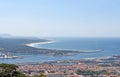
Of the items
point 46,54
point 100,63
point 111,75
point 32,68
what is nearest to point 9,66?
point 111,75

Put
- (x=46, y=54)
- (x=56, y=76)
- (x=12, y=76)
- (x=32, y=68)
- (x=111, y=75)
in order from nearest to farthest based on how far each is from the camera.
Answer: (x=12, y=76), (x=56, y=76), (x=111, y=75), (x=32, y=68), (x=46, y=54)

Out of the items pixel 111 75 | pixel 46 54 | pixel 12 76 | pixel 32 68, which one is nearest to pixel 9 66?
pixel 12 76

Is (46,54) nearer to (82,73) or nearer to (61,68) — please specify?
(61,68)

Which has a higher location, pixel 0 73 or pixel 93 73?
pixel 0 73

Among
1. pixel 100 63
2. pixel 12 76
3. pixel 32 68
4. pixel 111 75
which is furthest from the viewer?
pixel 100 63

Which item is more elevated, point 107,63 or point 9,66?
point 9,66

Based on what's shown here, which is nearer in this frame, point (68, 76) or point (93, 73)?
point (68, 76)

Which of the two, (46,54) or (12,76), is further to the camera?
(46,54)

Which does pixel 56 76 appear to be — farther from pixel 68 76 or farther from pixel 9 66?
pixel 9 66

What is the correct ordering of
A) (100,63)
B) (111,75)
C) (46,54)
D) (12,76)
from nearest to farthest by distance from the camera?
(12,76)
(111,75)
(100,63)
(46,54)
